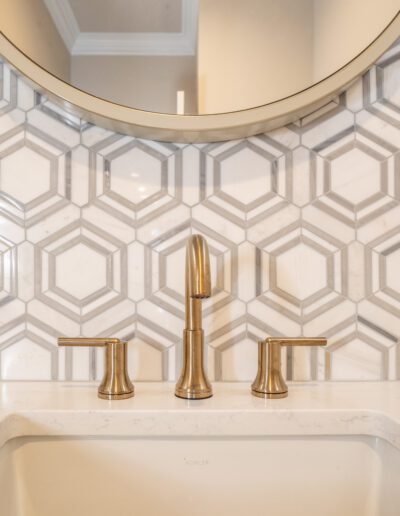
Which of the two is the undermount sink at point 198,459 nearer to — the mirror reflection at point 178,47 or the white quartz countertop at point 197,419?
the white quartz countertop at point 197,419

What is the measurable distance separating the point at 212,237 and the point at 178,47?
1.01 ft

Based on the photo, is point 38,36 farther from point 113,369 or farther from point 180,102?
point 113,369

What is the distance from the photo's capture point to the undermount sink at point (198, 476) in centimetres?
53

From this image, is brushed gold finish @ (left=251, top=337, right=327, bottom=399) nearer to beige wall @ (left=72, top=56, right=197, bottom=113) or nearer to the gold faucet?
the gold faucet

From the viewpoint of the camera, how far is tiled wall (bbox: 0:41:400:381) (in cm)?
69

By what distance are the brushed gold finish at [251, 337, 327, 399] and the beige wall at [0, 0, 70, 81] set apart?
0.53 metres

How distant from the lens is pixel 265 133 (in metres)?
0.72

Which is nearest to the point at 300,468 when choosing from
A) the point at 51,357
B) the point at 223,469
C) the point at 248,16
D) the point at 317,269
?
the point at 223,469

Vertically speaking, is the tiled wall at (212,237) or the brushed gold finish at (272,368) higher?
the tiled wall at (212,237)

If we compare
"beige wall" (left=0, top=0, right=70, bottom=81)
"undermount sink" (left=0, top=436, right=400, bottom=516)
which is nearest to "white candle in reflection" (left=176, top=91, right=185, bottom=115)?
"beige wall" (left=0, top=0, right=70, bottom=81)

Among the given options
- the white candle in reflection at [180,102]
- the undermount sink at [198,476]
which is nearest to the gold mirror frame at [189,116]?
the white candle in reflection at [180,102]

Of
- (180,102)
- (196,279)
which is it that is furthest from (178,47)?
(196,279)

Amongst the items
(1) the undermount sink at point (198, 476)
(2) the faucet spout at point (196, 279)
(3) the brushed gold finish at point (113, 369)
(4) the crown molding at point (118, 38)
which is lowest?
(1) the undermount sink at point (198, 476)

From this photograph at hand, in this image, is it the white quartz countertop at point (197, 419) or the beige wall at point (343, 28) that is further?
the beige wall at point (343, 28)
